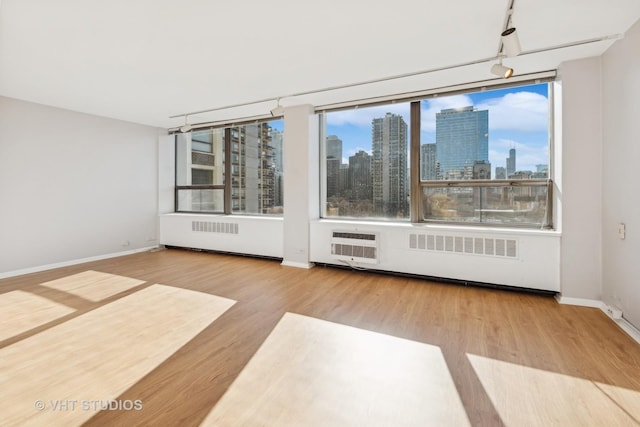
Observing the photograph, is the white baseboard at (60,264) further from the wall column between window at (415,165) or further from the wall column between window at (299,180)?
the wall column between window at (415,165)

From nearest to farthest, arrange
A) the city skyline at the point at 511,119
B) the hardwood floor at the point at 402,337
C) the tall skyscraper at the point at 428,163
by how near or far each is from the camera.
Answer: the hardwood floor at the point at 402,337 < the city skyline at the point at 511,119 < the tall skyscraper at the point at 428,163

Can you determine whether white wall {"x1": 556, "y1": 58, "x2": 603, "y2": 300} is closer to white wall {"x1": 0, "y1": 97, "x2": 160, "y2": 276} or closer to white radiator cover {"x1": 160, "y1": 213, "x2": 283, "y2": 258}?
white radiator cover {"x1": 160, "y1": 213, "x2": 283, "y2": 258}

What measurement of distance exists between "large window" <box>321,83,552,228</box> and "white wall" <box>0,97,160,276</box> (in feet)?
12.5

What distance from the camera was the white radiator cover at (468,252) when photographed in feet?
10.5

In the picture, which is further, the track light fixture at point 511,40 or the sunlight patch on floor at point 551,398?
A: the track light fixture at point 511,40

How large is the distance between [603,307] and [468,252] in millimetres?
1282

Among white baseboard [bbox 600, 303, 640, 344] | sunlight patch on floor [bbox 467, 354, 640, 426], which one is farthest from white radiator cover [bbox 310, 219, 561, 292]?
sunlight patch on floor [bbox 467, 354, 640, 426]

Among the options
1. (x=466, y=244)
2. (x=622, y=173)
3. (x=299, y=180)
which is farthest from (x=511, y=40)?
(x=299, y=180)

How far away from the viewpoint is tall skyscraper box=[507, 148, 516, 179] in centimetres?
357

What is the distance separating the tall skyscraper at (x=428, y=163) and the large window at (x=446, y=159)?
13 mm

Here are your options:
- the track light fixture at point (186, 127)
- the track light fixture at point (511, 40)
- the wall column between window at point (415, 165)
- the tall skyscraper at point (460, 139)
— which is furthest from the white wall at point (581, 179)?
the track light fixture at point (186, 127)

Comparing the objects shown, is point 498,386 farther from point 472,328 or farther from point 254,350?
point 254,350

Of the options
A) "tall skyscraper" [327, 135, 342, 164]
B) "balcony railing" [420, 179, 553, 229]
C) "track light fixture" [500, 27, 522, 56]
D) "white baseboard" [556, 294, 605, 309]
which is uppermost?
"track light fixture" [500, 27, 522, 56]

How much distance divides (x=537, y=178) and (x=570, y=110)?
2.66ft
